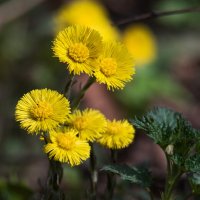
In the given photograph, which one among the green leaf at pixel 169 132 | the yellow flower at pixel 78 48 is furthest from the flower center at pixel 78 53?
the green leaf at pixel 169 132

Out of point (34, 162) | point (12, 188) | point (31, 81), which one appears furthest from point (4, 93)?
point (12, 188)

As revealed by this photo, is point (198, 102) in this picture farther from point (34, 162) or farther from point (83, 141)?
point (83, 141)

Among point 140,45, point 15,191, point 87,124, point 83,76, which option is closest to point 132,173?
point 87,124

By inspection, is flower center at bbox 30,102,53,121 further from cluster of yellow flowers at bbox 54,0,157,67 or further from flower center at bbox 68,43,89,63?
cluster of yellow flowers at bbox 54,0,157,67

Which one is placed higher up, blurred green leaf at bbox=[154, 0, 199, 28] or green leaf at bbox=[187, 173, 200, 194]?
blurred green leaf at bbox=[154, 0, 199, 28]

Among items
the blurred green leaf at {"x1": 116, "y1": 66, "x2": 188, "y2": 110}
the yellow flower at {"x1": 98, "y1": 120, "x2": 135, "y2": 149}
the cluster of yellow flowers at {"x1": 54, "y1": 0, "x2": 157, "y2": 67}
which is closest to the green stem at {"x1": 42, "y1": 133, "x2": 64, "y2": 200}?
the yellow flower at {"x1": 98, "y1": 120, "x2": 135, "y2": 149}

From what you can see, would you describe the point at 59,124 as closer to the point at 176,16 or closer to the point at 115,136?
the point at 115,136

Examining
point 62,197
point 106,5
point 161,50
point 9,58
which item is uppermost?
point 106,5

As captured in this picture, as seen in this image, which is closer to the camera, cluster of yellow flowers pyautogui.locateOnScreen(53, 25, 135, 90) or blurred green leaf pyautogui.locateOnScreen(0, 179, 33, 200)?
cluster of yellow flowers pyautogui.locateOnScreen(53, 25, 135, 90)
